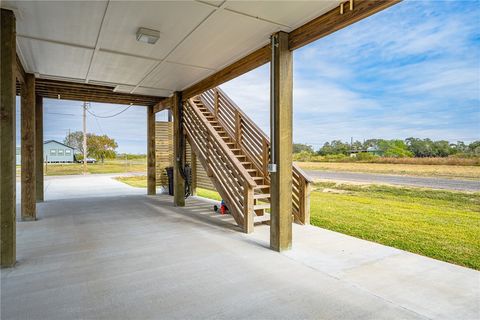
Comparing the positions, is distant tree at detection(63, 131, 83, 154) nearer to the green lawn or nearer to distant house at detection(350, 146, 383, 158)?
distant house at detection(350, 146, 383, 158)

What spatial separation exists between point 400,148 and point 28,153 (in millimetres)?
10479

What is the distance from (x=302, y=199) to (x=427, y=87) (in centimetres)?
693

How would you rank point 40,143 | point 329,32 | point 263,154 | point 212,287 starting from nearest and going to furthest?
point 212,287
point 329,32
point 263,154
point 40,143

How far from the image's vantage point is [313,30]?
3111 millimetres

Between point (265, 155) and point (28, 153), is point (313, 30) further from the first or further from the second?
point (28, 153)

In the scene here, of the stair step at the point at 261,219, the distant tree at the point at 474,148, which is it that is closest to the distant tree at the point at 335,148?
the distant tree at the point at 474,148

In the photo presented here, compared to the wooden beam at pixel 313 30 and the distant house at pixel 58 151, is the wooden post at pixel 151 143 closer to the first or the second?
the wooden beam at pixel 313 30

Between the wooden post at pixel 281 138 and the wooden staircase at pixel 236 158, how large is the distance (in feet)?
2.99

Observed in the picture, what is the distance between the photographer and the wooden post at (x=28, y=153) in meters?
5.13

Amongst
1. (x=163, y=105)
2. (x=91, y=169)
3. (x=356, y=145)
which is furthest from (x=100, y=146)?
(x=356, y=145)

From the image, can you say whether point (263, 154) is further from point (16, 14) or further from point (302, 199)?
point (16, 14)

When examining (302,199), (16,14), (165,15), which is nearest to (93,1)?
(165,15)

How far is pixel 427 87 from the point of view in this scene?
8.72 m

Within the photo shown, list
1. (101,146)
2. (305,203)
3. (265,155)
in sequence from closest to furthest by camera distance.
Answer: (305,203), (265,155), (101,146)
